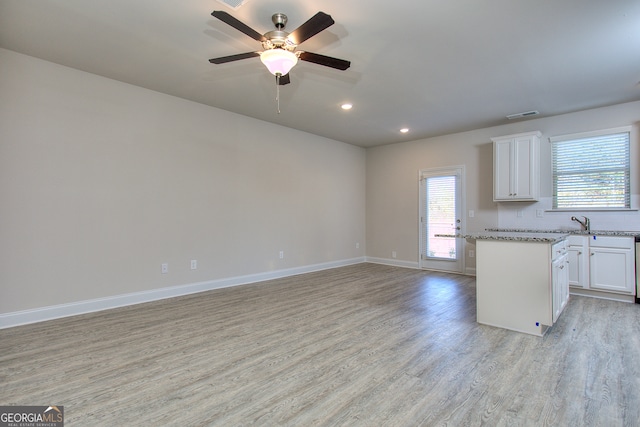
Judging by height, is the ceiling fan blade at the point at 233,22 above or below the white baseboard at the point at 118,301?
above

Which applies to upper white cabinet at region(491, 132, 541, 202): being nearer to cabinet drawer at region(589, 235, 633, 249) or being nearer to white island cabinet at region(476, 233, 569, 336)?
cabinet drawer at region(589, 235, 633, 249)

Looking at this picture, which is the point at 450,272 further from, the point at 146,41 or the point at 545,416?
the point at 146,41

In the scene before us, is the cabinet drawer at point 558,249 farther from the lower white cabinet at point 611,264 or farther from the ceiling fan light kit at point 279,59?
the ceiling fan light kit at point 279,59

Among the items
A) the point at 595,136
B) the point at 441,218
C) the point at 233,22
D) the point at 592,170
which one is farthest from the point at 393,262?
the point at 233,22

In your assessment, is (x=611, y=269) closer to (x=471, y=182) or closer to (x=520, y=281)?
(x=520, y=281)

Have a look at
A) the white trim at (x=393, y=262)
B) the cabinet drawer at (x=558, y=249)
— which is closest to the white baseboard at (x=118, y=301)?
the white trim at (x=393, y=262)

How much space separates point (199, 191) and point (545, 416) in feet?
14.7

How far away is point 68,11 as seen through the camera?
100 inches

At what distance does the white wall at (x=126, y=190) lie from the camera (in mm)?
3273

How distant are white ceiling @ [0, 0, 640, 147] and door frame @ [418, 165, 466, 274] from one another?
5.14ft

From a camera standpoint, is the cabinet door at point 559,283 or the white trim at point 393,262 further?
the white trim at point 393,262

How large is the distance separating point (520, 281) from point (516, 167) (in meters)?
2.72

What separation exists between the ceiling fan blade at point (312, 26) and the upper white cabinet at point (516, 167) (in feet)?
13.9

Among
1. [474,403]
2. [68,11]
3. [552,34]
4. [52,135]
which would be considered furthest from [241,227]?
[552,34]
